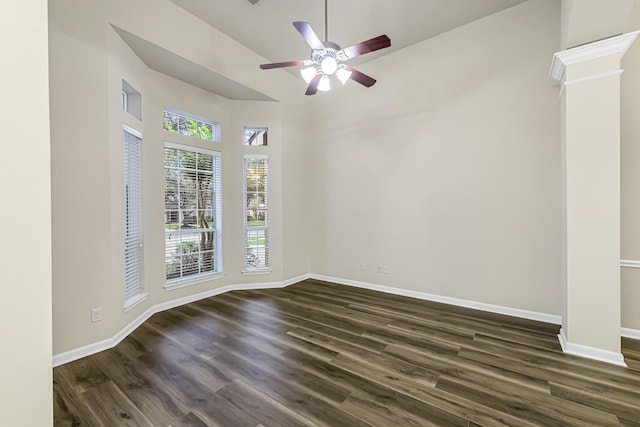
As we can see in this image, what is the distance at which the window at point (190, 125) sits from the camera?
3.81 metres

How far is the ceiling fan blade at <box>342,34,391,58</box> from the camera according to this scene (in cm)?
231

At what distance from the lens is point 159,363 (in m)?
2.39

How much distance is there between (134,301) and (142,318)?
0.30 meters

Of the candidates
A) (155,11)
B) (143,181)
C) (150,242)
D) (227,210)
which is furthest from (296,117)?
(150,242)

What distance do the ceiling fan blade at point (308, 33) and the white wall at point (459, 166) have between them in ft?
6.78

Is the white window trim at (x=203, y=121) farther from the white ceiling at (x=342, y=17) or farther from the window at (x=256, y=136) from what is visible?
the white ceiling at (x=342, y=17)

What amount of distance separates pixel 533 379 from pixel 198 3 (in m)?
5.08

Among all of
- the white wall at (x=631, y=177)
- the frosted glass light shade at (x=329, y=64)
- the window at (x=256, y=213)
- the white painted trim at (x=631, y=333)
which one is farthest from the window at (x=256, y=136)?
the white painted trim at (x=631, y=333)

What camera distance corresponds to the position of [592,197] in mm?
2402

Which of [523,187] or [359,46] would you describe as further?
[523,187]

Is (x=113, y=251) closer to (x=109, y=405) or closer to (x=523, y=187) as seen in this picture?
(x=109, y=405)

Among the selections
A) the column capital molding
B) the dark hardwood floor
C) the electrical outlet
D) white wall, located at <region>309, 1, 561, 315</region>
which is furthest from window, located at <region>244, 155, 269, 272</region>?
the column capital molding

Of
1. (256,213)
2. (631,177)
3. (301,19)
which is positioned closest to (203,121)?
(256,213)

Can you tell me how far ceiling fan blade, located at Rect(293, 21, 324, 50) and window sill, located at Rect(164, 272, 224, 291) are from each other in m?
3.54
